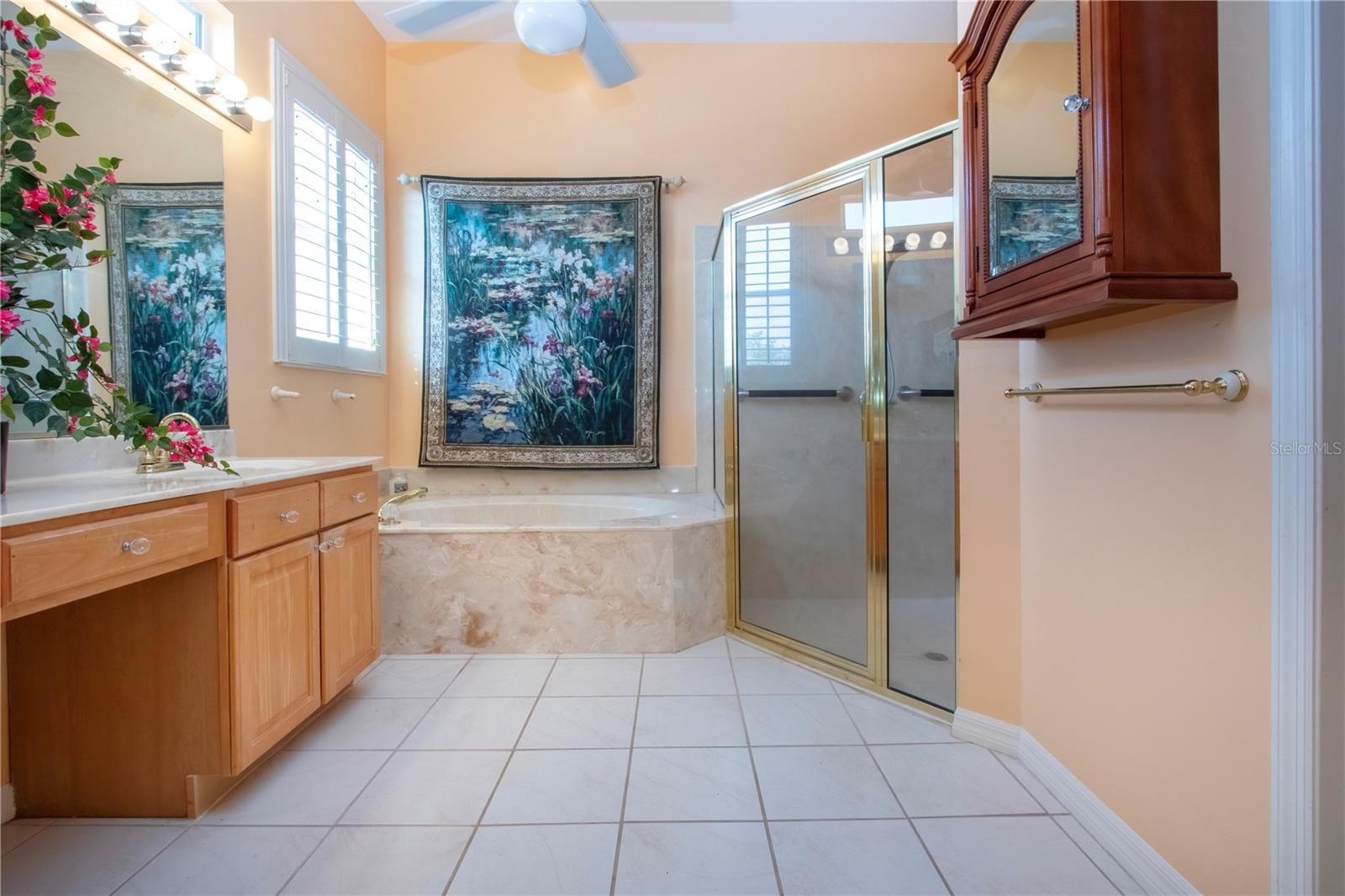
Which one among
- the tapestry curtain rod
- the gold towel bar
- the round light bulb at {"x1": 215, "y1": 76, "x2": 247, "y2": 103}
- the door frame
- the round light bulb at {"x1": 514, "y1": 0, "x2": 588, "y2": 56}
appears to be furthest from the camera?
the tapestry curtain rod

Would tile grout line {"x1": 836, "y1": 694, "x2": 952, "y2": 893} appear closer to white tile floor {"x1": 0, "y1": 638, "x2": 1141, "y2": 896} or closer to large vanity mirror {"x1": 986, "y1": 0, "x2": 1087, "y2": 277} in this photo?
white tile floor {"x1": 0, "y1": 638, "x2": 1141, "y2": 896}

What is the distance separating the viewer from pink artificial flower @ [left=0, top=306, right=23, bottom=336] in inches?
46.1

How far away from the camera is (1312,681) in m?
0.89

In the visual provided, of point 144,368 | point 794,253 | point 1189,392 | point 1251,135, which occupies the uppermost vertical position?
point 794,253

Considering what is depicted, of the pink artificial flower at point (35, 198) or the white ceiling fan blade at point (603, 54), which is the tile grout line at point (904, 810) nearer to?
the pink artificial flower at point (35, 198)

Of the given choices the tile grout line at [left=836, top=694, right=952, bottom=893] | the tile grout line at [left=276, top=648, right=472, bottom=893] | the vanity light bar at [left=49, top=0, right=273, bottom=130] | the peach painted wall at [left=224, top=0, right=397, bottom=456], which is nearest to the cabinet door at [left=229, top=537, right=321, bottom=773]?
the tile grout line at [left=276, top=648, right=472, bottom=893]

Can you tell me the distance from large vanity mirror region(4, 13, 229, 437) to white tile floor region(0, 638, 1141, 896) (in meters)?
1.02

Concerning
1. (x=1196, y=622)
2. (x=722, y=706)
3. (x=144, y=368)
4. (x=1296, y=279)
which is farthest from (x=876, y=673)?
(x=144, y=368)

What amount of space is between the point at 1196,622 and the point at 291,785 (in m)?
2.06

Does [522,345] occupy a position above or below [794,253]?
below

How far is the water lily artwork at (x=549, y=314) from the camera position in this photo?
3.13 meters

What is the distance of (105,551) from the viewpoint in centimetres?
108

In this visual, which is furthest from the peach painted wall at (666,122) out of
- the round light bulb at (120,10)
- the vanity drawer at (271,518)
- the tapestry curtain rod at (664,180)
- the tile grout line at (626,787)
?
the vanity drawer at (271,518)

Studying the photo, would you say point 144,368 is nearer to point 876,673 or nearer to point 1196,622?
point 876,673
